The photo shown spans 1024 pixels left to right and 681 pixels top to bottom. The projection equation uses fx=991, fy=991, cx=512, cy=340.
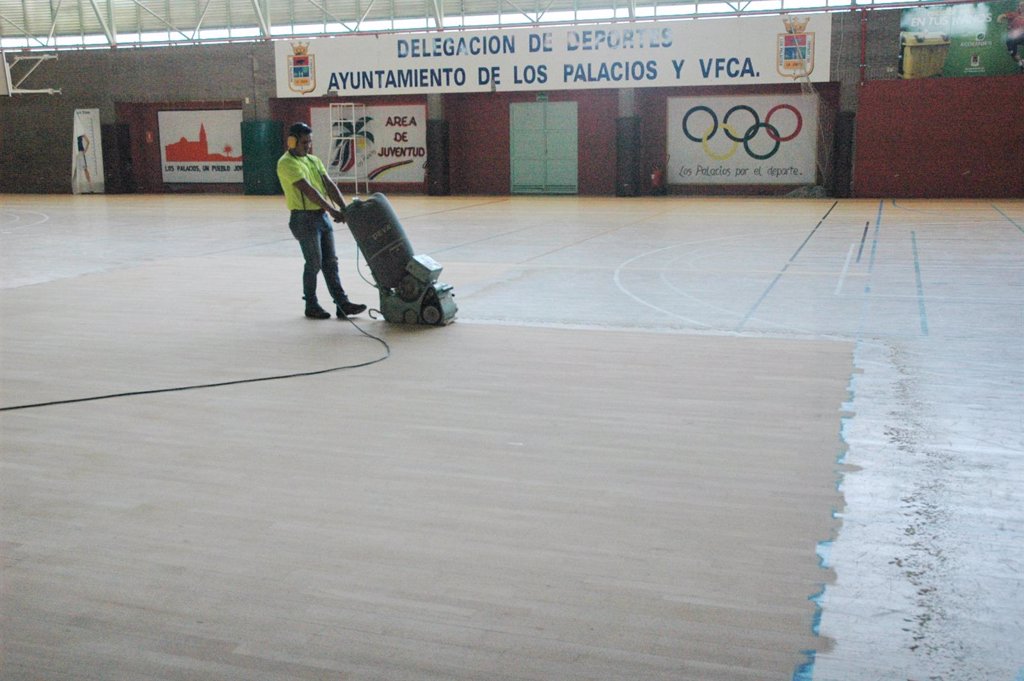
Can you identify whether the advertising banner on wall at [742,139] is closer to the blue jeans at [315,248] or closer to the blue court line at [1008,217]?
the blue court line at [1008,217]

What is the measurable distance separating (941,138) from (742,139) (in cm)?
476

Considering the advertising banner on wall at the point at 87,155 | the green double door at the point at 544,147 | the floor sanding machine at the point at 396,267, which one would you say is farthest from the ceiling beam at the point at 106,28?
the floor sanding machine at the point at 396,267

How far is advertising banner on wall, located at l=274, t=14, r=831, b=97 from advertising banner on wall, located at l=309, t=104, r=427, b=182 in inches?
50.1

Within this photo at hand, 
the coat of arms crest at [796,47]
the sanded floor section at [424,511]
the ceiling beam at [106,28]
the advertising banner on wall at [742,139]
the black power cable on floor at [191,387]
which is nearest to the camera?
the sanded floor section at [424,511]

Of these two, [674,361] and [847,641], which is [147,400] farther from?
[847,641]

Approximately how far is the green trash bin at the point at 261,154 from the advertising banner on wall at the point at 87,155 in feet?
16.9

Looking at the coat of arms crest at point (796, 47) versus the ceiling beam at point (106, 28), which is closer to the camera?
the coat of arms crest at point (796, 47)

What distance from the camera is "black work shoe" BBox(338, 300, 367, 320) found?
8.52 m

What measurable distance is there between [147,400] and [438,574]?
317 centimetres

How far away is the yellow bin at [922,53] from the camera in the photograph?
23.1m

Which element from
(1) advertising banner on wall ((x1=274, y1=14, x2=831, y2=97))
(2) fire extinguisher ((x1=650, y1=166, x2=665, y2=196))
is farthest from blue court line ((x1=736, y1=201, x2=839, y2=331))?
(2) fire extinguisher ((x1=650, y1=166, x2=665, y2=196))

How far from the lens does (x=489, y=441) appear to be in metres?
5.02

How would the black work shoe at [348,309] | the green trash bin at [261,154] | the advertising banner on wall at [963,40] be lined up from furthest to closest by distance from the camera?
the green trash bin at [261,154] → the advertising banner on wall at [963,40] → the black work shoe at [348,309]

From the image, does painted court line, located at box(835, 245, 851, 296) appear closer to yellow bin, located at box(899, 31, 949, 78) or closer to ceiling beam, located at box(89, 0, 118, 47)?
yellow bin, located at box(899, 31, 949, 78)
